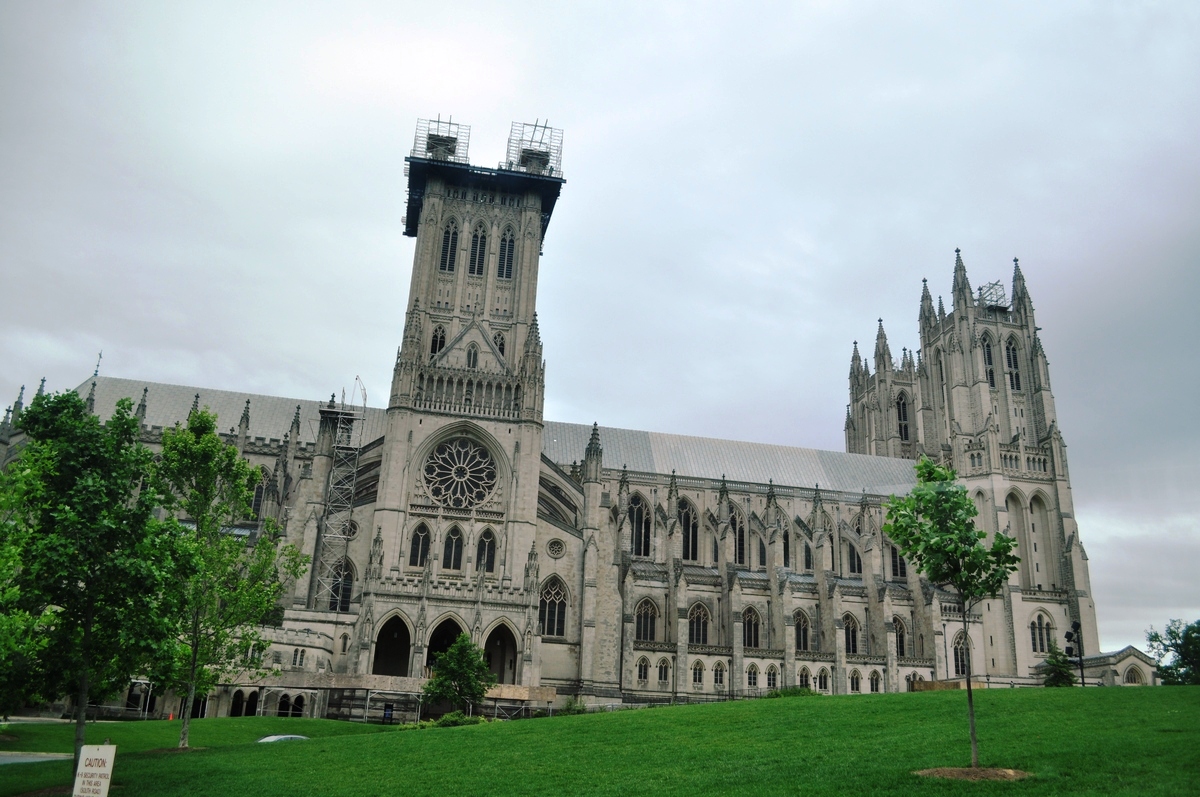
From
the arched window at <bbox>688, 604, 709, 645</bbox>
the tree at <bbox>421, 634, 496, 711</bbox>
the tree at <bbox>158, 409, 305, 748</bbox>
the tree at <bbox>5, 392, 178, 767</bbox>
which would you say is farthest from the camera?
the arched window at <bbox>688, 604, 709, 645</bbox>

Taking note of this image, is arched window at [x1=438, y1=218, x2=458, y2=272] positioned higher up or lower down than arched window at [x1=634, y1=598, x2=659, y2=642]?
higher up

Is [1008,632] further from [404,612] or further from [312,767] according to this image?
[312,767]

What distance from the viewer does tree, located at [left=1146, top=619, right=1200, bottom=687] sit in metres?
65.4

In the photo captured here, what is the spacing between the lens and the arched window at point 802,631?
65.3 m

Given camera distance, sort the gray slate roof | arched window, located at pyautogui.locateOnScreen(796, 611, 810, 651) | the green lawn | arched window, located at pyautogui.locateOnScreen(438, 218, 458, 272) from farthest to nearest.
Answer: arched window, located at pyautogui.locateOnScreen(438, 218, 458, 272)
the gray slate roof
arched window, located at pyautogui.locateOnScreen(796, 611, 810, 651)
the green lawn

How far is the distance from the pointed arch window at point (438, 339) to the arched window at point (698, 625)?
2581 cm

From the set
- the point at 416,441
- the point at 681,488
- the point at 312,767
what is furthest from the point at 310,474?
the point at 312,767

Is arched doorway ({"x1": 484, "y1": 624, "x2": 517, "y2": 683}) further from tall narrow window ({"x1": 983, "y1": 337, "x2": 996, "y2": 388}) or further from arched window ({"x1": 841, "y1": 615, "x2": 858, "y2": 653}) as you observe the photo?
tall narrow window ({"x1": 983, "y1": 337, "x2": 996, "y2": 388})

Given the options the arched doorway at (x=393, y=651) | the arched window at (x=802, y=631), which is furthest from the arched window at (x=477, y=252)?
the arched window at (x=802, y=631)

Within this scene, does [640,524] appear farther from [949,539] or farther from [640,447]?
[949,539]

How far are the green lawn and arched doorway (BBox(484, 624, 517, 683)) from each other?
2048cm

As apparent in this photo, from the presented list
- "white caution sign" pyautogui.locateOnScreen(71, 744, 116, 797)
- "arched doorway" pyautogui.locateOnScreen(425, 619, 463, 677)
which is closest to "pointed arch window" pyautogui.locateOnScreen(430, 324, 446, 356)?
"arched doorway" pyautogui.locateOnScreen(425, 619, 463, 677)

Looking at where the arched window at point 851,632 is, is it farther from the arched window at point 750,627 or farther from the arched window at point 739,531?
the arched window at point 739,531

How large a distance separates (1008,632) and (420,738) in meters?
54.5
